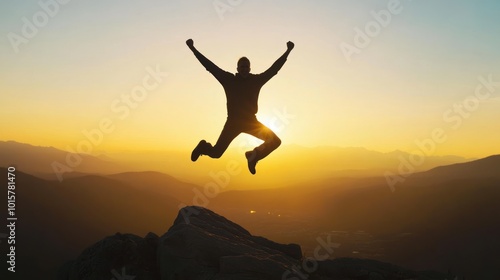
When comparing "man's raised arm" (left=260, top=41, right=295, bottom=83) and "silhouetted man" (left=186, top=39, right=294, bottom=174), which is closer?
"silhouetted man" (left=186, top=39, right=294, bottom=174)

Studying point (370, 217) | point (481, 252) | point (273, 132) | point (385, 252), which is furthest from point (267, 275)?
point (370, 217)

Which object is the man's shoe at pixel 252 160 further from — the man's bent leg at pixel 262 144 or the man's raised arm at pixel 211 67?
the man's raised arm at pixel 211 67

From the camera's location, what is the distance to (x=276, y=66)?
12.4 m

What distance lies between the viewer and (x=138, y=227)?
5133 inches

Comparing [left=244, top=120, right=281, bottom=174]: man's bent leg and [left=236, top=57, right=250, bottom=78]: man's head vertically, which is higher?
[left=236, top=57, right=250, bottom=78]: man's head

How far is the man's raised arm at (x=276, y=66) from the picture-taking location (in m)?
12.3

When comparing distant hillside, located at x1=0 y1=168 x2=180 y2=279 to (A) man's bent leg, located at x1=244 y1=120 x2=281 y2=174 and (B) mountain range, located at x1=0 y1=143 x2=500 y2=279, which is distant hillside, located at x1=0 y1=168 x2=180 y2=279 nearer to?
(B) mountain range, located at x1=0 y1=143 x2=500 y2=279

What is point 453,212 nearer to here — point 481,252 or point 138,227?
point 481,252

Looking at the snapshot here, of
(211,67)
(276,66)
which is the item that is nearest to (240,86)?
(211,67)

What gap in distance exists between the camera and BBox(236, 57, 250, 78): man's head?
39.1 feet

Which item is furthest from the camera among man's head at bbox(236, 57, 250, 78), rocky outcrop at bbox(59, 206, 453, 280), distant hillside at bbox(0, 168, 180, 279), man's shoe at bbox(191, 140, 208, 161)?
distant hillside at bbox(0, 168, 180, 279)

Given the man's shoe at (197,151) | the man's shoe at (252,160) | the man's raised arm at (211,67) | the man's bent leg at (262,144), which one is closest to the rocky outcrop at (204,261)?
the man's shoe at (252,160)

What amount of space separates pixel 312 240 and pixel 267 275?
519 feet

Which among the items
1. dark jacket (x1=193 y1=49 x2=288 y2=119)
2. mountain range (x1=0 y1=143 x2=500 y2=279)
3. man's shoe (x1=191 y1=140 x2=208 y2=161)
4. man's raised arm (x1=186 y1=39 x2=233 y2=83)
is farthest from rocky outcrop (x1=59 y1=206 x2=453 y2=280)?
mountain range (x1=0 y1=143 x2=500 y2=279)
